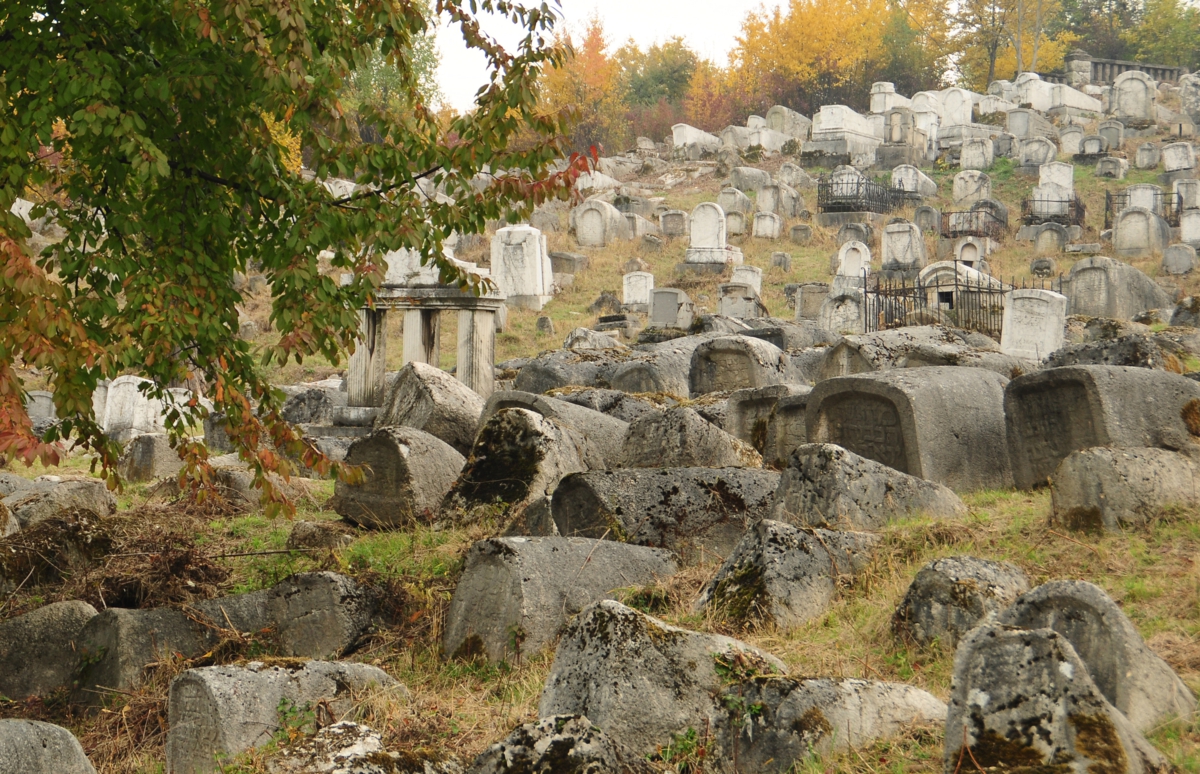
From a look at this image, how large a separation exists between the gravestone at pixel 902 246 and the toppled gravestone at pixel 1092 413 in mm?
20649

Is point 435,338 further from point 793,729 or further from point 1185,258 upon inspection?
point 1185,258

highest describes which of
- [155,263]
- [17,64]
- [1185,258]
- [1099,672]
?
[1185,258]

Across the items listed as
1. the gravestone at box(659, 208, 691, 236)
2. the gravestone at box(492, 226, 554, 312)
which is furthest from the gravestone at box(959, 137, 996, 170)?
the gravestone at box(492, 226, 554, 312)

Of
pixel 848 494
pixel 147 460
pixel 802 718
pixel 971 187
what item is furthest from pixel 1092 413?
pixel 971 187

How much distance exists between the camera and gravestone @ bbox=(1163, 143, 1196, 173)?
36.3 metres

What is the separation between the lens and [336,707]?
4.85 m

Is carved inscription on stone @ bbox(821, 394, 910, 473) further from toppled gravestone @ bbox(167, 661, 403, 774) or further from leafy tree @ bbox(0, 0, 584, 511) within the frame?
toppled gravestone @ bbox(167, 661, 403, 774)

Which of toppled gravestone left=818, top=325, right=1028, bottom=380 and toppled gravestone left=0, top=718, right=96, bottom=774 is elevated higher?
toppled gravestone left=818, top=325, right=1028, bottom=380

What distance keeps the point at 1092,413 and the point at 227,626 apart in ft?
17.5

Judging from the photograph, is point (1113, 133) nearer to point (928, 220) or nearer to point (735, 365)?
point (928, 220)

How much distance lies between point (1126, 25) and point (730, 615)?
214 feet

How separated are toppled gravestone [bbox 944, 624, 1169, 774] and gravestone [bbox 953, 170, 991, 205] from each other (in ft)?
112

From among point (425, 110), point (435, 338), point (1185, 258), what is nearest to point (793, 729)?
point (425, 110)

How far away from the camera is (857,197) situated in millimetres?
34281
